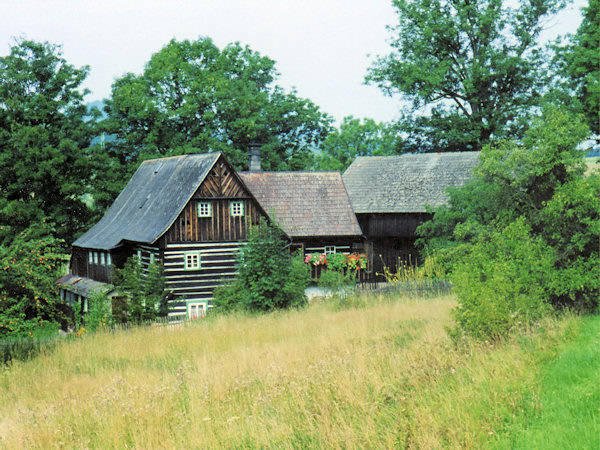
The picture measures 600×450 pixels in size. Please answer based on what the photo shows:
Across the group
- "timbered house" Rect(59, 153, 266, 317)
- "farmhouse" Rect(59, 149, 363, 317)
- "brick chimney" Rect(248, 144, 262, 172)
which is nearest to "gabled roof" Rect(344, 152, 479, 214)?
"farmhouse" Rect(59, 149, 363, 317)

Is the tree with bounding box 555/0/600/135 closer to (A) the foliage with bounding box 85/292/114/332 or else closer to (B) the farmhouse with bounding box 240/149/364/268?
(B) the farmhouse with bounding box 240/149/364/268

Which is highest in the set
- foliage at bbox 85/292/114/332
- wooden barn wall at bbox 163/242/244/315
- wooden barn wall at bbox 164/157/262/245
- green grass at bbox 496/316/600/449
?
wooden barn wall at bbox 164/157/262/245

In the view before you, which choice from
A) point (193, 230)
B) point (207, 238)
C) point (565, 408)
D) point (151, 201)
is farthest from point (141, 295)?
point (565, 408)

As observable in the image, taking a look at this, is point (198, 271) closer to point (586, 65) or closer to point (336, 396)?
point (586, 65)

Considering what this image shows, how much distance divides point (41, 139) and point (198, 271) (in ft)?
47.0

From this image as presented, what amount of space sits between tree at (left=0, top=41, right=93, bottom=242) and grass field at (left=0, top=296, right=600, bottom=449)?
2639 centimetres

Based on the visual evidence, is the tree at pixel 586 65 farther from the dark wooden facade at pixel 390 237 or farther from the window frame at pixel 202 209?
the window frame at pixel 202 209

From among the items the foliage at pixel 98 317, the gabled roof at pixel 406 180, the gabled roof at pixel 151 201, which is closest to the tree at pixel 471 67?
the gabled roof at pixel 406 180

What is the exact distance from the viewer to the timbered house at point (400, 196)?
38.4 metres

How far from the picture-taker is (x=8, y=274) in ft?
51.1

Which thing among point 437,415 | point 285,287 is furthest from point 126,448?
point 285,287

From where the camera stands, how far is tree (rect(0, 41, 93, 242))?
37.7 metres

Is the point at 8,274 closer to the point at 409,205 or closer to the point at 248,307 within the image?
the point at 248,307

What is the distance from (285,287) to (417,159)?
2186 centimetres
